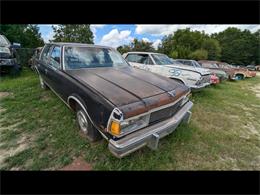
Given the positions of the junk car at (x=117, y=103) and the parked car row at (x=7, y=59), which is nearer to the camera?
the junk car at (x=117, y=103)

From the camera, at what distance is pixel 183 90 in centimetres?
282

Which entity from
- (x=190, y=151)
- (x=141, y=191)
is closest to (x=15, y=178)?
(x=141, y=191)

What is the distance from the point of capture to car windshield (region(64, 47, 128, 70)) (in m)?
3.18

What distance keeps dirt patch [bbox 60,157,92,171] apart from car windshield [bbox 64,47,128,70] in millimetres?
1781

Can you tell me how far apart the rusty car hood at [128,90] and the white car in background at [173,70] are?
2865mm

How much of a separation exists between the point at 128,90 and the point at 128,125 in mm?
584

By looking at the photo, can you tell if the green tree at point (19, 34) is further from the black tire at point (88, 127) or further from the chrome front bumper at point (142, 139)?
the chrome front bumper at point (142, 139)

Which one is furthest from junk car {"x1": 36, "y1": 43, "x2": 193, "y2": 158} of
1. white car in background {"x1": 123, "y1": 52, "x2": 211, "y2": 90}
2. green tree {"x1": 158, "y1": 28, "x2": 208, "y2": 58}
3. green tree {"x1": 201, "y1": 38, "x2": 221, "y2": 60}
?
green tree {"x1": 201, "y1": 38, "x2": 221, "y2": 60}

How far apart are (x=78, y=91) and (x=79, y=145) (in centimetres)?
99

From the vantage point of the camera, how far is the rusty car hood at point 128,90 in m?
1.96

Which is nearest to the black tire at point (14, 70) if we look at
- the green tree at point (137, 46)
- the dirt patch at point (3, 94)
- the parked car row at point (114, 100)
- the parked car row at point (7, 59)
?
the parked car row at point (7, 59)

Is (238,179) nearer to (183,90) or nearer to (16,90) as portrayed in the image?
(183,90)

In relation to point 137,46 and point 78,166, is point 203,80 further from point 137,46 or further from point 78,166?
point 137,46

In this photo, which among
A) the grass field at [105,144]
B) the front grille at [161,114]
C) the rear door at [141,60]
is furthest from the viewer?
the rear door at [141,60]
